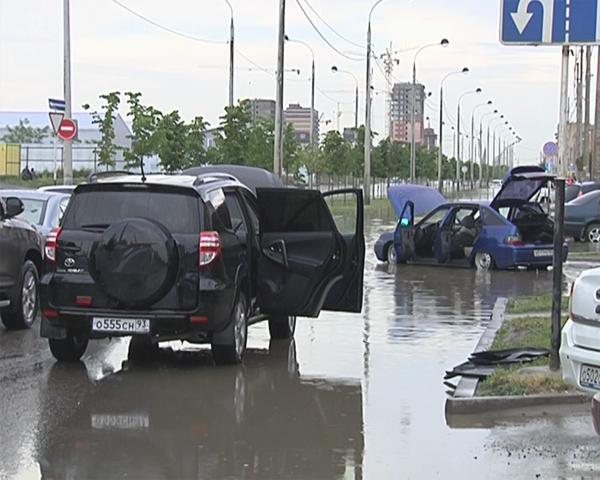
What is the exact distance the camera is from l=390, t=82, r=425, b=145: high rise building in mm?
102250

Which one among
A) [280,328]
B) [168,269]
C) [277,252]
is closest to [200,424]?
[168,269]

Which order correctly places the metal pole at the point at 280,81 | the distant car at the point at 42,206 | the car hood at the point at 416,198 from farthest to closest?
the metal pole at the point at 280,81 < the car hood at the point at 416,198 < the distant car at the point at 42,206

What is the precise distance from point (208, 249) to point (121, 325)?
1.06 metres

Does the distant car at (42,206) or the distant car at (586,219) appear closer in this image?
the distant car at (42,206)

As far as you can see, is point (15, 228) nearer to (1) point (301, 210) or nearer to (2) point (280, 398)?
Result: (1) point (301, 210)

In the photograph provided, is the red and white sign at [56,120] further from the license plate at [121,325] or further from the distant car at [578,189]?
the license plate at [121,325]

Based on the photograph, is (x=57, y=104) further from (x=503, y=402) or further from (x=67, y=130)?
(x=503, y=402)

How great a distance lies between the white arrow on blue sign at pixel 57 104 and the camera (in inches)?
1171

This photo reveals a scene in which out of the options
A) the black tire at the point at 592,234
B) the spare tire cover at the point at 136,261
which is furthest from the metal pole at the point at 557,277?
the black tire at the point at 592,234

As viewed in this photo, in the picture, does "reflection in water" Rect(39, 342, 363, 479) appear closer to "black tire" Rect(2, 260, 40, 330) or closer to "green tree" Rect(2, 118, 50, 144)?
"black tire" Rect(2, 260, 40, 330)

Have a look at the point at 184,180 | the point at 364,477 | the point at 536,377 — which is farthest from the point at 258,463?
the point at 184,180

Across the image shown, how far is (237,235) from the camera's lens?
37.0 ft

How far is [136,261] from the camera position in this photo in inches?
398

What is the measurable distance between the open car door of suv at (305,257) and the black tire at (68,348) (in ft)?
6.17
